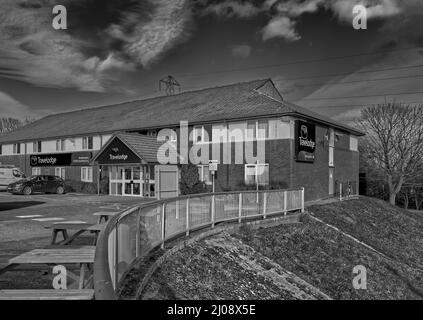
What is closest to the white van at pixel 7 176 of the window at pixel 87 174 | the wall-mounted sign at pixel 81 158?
the wall-mounted sign at pixel 81 158

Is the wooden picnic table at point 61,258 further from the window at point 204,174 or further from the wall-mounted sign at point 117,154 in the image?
the window at point 204,174

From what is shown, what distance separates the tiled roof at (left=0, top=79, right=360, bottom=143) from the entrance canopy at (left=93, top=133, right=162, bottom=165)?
2706mm

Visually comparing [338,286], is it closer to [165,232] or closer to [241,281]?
[241,281]

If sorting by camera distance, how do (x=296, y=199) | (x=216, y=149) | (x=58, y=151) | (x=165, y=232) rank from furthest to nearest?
(x=58, y=151)
(x=216, y=149)
(x=296, y=199)
(x=165, y=232)

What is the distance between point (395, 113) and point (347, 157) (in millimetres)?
18806

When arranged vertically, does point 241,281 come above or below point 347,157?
below

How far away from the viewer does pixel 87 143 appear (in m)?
37.2

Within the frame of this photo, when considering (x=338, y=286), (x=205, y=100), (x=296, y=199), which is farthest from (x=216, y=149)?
(x=338, y=286)

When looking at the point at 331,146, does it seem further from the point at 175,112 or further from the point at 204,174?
the point at 175,112

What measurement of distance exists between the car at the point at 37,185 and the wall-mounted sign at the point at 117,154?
17.2ft

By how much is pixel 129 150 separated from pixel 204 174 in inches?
213

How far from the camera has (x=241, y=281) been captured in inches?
399

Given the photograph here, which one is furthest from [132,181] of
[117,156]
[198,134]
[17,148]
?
[17,148]
